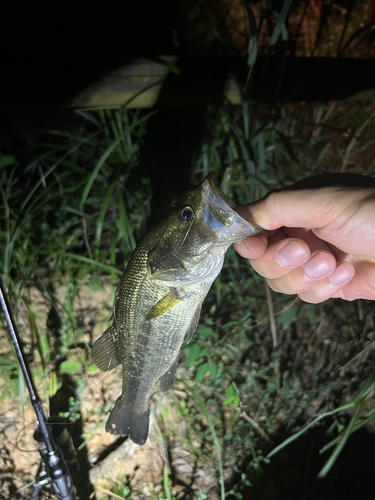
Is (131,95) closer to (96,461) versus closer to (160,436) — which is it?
(160,436)

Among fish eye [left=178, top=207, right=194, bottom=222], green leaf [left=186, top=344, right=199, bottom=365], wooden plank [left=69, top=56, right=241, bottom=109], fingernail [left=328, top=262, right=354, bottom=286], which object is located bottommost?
green leaf [left=186, top=344, right=199, bottom=365]

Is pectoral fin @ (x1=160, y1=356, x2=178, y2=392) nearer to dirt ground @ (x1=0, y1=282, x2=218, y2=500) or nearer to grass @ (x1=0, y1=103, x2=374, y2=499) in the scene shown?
grass @ (x1=0, y1=103, x2=374, y2=499)

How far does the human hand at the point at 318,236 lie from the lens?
1.17 meters

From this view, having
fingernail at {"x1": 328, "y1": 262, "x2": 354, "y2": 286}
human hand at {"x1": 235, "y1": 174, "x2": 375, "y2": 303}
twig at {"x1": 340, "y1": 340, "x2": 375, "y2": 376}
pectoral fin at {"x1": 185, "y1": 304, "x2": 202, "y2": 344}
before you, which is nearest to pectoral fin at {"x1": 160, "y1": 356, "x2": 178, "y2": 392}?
pectoral fin at {"x1": 185, "y1": 304, "x2": 202, "y2": 344}

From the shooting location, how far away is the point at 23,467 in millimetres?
1819

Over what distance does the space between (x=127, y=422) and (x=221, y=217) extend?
1.22 meters

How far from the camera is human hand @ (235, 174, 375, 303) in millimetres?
1166

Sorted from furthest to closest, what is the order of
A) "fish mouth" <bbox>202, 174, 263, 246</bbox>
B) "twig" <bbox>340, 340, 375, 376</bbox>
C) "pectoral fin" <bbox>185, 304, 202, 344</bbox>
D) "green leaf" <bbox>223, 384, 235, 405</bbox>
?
"twig" <bbox>340, 340, 375, 376</bbox>
"green leaf" <bbox>223, 384, 235, 405</bbox>
"pectoral fin" <bbox>185, 304, 202, 344</bbox>
"fish mouth" <bbox>202, 174, 263, 246</bbox>

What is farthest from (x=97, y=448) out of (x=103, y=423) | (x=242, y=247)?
(x=242, y=247)

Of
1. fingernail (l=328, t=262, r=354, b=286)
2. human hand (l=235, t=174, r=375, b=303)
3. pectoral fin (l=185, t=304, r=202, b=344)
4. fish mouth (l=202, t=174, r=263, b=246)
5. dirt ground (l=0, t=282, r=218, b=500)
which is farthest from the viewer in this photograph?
dirt ground (l=0, t=282, r=218, b=500)

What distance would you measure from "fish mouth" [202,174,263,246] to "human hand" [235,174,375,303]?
0.23m

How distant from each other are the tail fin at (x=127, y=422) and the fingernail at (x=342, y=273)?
1.24 meters

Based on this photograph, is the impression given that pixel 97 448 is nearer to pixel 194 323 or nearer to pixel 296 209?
pixel 194 323

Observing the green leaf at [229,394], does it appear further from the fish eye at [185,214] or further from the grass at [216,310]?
the fish eye at [185,214]
